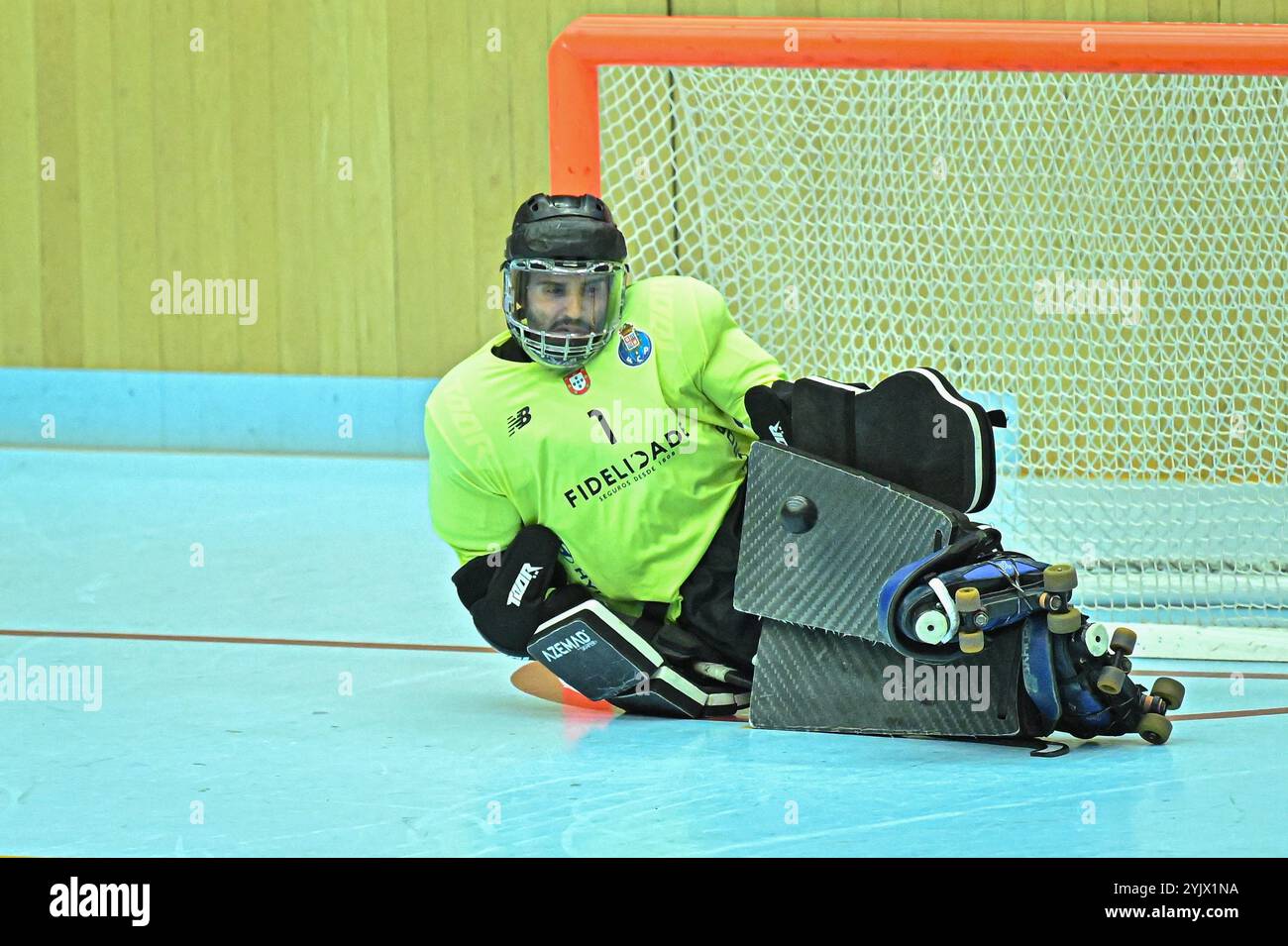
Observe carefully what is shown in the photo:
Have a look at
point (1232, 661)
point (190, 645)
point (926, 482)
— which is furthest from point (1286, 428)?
point (190, 645)

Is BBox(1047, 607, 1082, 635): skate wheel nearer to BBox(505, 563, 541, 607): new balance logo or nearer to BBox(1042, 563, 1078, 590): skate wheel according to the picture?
BBox(1042, 563, 1078, 590): skate wheel

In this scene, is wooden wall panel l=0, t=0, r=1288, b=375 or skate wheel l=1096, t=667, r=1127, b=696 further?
wooden wall panel l=0, t=0, r=1288, b=375

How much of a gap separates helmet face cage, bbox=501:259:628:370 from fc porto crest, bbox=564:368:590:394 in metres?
0.09

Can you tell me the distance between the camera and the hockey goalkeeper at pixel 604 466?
12.6 ft

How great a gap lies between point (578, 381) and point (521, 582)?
48 centimetres

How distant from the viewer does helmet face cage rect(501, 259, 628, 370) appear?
3.82 metres

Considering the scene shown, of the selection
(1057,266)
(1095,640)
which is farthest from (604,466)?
(1057,266)

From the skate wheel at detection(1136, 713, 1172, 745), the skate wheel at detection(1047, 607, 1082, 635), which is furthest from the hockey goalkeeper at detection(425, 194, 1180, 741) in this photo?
the skate wheel at detection(1136, 713, 1172, 745)

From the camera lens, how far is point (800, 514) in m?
3.74

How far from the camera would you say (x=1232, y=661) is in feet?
15.0

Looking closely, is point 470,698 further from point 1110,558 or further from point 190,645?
point 1110,558

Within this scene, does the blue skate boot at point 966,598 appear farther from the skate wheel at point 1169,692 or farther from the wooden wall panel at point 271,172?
the wooden wall panel at point 271,172

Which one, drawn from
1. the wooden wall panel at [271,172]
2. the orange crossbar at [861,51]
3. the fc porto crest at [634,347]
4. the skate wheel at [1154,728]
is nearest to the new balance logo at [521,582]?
the fc porto crest at [634,347]

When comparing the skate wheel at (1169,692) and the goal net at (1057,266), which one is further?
the goal net at (1057,266)
